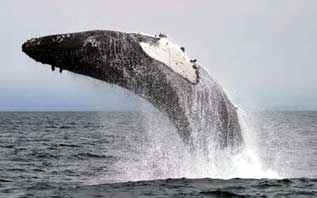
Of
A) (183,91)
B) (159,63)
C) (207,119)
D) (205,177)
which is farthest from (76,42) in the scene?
(205,177)

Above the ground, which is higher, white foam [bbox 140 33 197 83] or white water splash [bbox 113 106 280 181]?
white foam [bbox 140 33 197 83]

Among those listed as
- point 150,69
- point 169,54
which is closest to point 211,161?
point 150,69

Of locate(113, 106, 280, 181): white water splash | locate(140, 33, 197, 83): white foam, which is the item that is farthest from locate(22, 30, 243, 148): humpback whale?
locate(113, 106, 280, 181): white water splash

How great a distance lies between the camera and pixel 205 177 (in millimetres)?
17250

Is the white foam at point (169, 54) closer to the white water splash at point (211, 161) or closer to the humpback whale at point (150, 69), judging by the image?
the humpback whale at point (150, 69)

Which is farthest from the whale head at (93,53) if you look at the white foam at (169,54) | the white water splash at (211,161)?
the white water splash at (211,161)

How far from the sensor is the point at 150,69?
1504 centimetres

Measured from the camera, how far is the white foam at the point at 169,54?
14.9 metres

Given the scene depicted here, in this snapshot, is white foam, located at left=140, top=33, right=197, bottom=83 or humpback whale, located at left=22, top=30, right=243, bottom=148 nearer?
humpback whale, located at left=22, top=30, right=243, bottom=148

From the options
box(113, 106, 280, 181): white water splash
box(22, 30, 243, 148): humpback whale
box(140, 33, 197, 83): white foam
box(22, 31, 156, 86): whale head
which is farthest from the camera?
box(113, 106, 280, 181): white water splash

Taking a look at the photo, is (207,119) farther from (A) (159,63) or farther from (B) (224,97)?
(A) (159,63)

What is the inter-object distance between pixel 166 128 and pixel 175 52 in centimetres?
380

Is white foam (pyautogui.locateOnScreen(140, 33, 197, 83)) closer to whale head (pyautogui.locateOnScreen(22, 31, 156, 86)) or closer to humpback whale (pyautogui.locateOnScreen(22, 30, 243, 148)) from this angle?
humpback whale (pyautogui.locateOnScreen(22, 30, 243, 148))

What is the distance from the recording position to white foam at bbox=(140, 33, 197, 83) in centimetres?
1485
